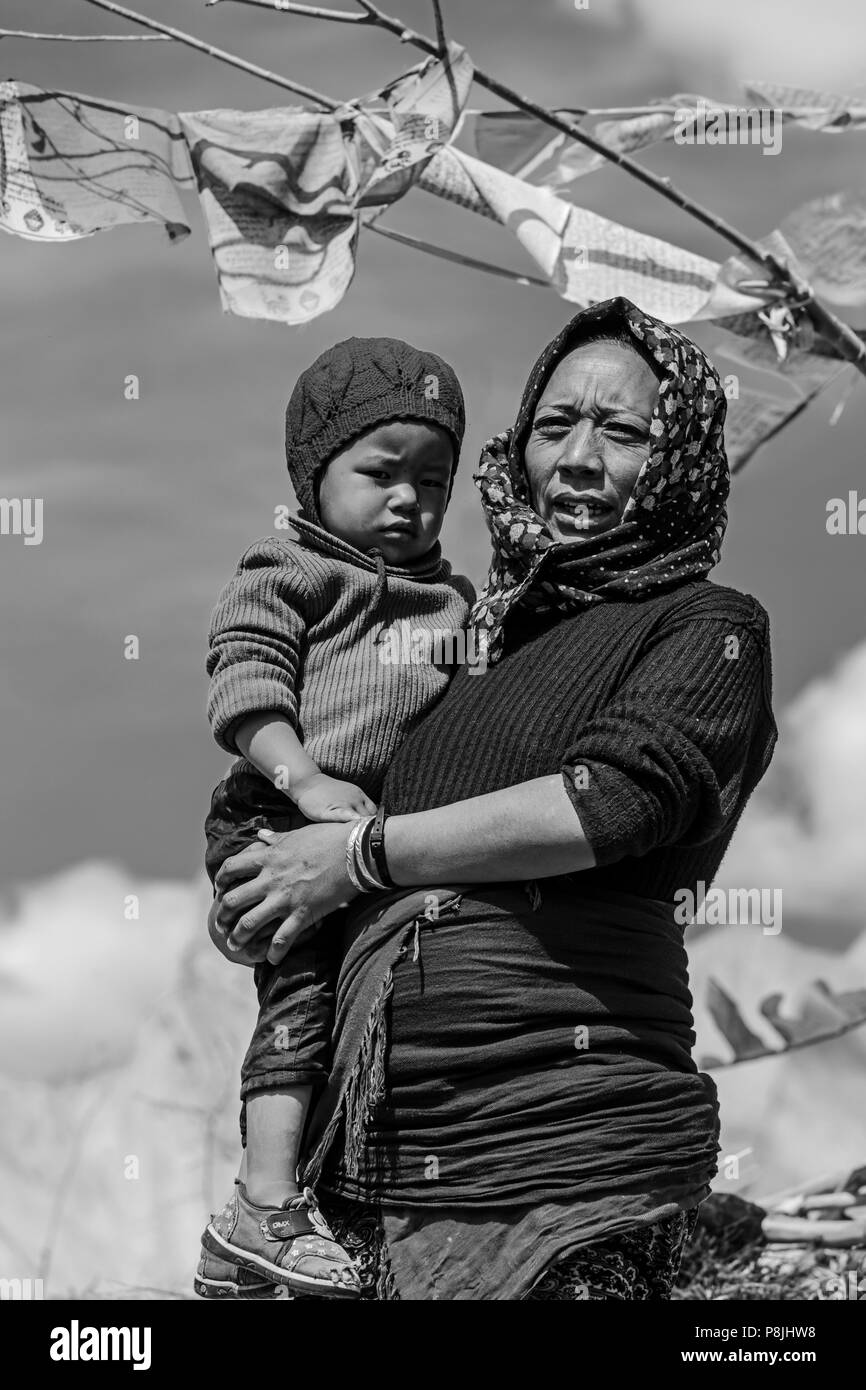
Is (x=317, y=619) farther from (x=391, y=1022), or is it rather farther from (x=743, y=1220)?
(x=743, y=1220)

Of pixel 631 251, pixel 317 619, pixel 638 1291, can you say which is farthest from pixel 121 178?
pixel 638 1291

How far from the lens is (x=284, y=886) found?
1.96 meters

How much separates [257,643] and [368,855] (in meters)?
0.37

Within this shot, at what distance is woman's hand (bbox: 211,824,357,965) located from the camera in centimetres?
192

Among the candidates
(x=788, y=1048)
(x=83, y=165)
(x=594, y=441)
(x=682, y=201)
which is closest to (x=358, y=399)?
(x=594, y=441)

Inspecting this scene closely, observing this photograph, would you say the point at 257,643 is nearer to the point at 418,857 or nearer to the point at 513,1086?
the point at 418,857

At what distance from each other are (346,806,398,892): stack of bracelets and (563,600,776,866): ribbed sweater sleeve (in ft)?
0.78

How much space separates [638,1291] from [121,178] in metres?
3.10

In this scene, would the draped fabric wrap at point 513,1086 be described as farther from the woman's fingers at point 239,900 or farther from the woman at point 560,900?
the woman's fingers at point 239,900

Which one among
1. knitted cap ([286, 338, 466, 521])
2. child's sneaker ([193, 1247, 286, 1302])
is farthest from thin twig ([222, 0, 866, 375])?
child's sneaker ([193, 1247, 286, 1302])

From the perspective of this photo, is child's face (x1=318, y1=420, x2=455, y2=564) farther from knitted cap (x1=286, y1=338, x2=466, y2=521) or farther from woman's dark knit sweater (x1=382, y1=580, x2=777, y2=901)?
woman's dark knit sweater (x1=382, y1=580, x2=777, y2=901)

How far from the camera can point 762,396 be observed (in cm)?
372

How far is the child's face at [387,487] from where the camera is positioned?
2.21 m

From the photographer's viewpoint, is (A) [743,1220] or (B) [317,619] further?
(A) [743,1220]
